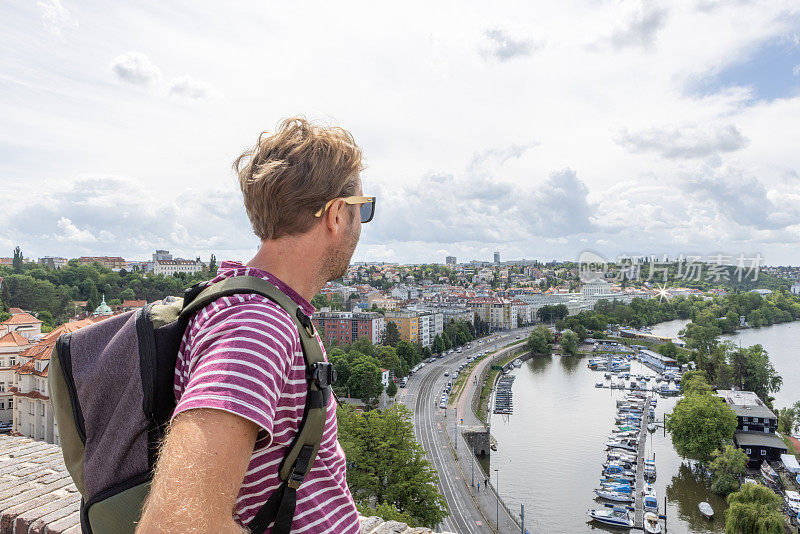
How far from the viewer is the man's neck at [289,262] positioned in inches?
24.2

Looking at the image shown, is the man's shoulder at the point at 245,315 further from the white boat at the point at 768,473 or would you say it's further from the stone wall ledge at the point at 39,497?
the white boat at the point at 768,473

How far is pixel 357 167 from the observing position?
63cm

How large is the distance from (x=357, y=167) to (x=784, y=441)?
669 inches

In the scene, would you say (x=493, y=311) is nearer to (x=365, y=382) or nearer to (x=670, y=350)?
(x=670, y=350)

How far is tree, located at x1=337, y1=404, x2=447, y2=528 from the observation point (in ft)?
28.1

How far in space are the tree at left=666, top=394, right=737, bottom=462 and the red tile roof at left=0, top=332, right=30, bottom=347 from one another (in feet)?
46.9

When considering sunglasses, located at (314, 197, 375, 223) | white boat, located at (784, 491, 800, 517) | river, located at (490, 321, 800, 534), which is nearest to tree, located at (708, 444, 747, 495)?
river, located at (490, 321, 800, 534)

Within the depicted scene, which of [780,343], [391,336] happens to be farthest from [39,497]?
[780,343]

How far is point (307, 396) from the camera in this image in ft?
1.80

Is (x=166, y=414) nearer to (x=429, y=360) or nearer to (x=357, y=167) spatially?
(x=357, y=167)

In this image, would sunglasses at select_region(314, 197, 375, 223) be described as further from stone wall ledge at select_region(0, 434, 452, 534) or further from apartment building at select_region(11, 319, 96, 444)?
apartment building at select_region(11, 319, 96, 444)

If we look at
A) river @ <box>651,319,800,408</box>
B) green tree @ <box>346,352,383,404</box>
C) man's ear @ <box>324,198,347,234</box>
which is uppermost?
man's ear @ <box>324,198,347,234</box>

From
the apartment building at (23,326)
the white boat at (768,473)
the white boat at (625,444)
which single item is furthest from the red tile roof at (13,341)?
the white boat at (768,473)

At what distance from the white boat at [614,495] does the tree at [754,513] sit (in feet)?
7.32
